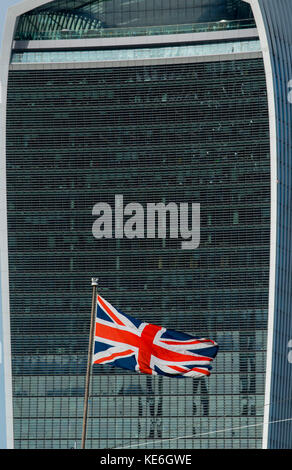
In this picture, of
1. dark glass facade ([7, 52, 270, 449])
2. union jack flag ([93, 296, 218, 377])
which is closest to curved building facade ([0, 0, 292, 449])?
dark glass facade ([7, 52, 270, 449])

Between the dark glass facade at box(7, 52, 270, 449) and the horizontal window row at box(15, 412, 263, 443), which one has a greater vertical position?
the dark glass facade at box(7, 52, 270, 449)

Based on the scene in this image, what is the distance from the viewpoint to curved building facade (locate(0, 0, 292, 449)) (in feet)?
406

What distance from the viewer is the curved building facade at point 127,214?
12362 centimetres

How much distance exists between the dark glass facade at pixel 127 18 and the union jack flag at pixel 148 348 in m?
81.8

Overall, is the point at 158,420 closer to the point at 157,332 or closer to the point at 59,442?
the point at 59,442

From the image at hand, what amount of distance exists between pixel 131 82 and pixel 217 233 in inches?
776

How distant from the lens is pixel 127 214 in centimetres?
12656

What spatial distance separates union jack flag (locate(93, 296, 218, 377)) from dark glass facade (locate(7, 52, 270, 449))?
76039 mm

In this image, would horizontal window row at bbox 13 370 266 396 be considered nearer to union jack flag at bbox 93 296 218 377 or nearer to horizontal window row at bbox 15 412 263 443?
horizontal window row at bbox 15 412 263 443

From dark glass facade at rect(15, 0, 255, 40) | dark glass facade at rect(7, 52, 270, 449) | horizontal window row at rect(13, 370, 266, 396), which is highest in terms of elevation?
dark glass facade at rect(15, 0, 255, 40)

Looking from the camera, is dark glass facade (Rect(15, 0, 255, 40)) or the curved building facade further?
dark glass facade (Rect(15, 0, 255, 40))

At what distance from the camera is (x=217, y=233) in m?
125

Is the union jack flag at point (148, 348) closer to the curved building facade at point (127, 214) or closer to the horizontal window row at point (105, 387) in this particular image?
the curved building facade at point (127, 214)
